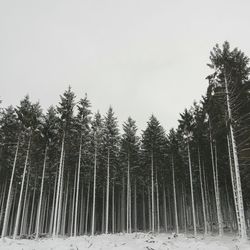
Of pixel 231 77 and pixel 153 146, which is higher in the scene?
pixel 231 77

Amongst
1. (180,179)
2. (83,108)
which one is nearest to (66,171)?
(83,108)

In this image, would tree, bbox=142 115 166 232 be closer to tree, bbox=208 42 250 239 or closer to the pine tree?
the pine tree

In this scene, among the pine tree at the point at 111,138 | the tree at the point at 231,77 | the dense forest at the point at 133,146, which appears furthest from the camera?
the pine tree at the point at 111,138

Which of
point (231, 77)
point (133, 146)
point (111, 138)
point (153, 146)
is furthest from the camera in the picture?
point (133, 146)

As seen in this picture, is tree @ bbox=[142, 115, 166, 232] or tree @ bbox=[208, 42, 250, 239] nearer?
tree @ bbox=[208, 42, 250, 239]

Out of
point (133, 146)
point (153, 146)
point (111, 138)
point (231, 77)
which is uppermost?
point (231, 77)

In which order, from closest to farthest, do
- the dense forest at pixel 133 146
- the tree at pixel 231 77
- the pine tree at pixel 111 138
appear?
1. the tree at pixel 231 77
2. the dense forest at pixel 133 146
3. the pine tree at pixel 111 138

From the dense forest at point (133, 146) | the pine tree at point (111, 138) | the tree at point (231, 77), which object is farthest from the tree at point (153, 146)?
the tree at point (231, 77)

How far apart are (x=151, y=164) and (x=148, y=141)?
9.37ft

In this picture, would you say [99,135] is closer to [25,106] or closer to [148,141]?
[148,141]

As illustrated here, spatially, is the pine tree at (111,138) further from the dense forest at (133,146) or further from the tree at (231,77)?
the tree at (231,77)

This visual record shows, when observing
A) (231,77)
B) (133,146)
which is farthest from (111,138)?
(231,77)

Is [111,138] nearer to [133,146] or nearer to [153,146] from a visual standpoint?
[133,146]

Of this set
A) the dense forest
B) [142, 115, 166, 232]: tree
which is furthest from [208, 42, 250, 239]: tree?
[142, 115, 166, 232]: tree
